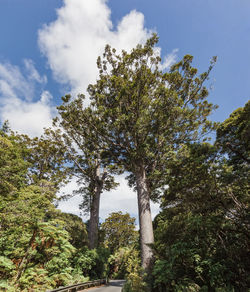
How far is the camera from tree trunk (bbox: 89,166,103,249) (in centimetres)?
1480

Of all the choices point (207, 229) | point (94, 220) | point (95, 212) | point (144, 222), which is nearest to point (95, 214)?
point (95, 212)

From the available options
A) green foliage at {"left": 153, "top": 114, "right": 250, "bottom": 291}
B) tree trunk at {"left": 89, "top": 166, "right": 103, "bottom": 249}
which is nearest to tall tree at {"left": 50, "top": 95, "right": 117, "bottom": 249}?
tree trunk at {"left": 89, "top": 166, "right": 103, "bottom": 249}

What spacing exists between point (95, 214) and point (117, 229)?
15.0 meters

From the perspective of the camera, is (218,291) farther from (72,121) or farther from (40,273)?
(72,121)

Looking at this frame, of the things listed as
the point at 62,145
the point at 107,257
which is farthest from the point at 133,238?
the point at 62,145

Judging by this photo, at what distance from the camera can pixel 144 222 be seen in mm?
8734

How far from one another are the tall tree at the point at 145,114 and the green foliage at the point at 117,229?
1958cm

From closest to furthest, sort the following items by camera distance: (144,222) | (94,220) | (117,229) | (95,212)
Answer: (144,222)
(94,220)
(95,212)
(117,229)

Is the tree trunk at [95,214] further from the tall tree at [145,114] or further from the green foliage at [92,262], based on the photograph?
the tall tree at [145,114]

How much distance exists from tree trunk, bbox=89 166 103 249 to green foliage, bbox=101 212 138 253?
513 inches

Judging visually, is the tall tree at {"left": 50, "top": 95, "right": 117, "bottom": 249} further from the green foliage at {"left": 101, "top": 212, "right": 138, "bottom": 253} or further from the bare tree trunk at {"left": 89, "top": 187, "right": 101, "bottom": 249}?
the green foliage at {"left": 101, "top": 212, "right": 138, "bottom": 253}

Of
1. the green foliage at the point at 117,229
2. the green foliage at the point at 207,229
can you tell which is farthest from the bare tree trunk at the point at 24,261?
the green foliage at the point at 117,229

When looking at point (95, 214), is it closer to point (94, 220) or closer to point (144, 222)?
point (94, 220)

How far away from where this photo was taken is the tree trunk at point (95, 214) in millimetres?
14797
